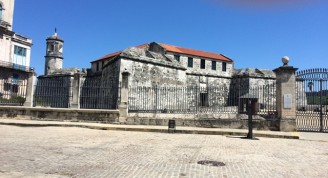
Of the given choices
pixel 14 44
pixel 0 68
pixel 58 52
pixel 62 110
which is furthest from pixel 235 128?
pixel 58 52

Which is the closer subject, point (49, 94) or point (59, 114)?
point (59, 114)

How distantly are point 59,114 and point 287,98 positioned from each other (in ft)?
40.7

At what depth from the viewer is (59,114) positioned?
1620 cm

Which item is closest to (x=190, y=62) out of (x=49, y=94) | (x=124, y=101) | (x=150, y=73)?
(x=150, y=73)

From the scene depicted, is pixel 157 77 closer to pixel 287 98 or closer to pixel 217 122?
pixel 217 122

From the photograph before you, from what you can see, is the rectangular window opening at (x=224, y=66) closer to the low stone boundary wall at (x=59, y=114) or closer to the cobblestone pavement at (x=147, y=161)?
the low stone boundary wall at (x=59, y=114)

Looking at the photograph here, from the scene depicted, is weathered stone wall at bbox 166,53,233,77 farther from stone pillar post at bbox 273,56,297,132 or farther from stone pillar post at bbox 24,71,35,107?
stone pillar post at bbox 273,56,297,132

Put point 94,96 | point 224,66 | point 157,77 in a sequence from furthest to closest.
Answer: point 224,66
point 157,77
point 94,96

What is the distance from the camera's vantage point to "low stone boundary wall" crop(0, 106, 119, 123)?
15789 mm

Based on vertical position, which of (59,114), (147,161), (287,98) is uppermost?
(287,98)

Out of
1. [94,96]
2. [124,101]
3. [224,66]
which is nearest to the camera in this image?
[124,101]

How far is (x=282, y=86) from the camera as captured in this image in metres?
14.0

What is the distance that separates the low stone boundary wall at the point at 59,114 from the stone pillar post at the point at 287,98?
8675 millimetres

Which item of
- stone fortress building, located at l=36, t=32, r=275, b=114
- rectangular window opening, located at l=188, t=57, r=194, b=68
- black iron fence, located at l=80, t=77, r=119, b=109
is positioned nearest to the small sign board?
stone fortress building, located at l=36, t=32, r=275, b=114
